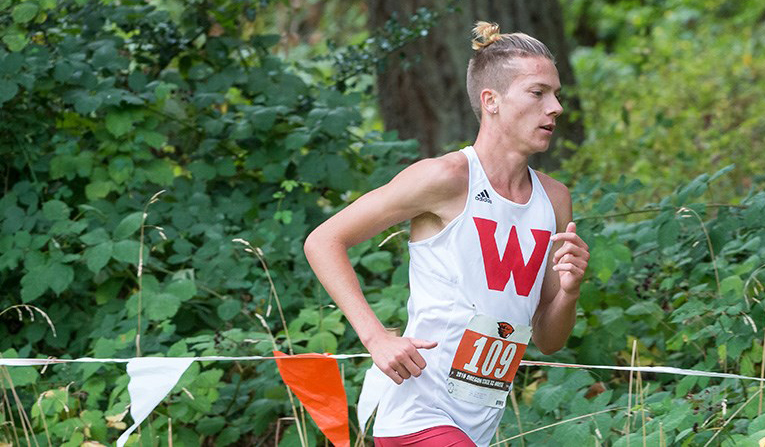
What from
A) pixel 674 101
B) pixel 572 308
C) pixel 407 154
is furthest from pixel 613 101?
pixel 572 308

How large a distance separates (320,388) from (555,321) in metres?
0.79

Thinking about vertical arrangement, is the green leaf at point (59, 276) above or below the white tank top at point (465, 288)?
below

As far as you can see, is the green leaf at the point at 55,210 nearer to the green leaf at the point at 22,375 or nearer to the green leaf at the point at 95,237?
the green leaf at the point at 95,237

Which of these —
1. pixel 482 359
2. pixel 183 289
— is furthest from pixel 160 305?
pixel 482 359

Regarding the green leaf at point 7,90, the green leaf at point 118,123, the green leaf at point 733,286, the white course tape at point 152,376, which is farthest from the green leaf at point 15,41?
the green leaf at point 733,286

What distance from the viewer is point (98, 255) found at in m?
4.25

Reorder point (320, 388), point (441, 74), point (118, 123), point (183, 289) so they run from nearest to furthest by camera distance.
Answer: point (320, 388), point (183, 289), point (118, 123), point (441, 74)

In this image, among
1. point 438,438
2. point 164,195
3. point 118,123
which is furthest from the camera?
point 164,195

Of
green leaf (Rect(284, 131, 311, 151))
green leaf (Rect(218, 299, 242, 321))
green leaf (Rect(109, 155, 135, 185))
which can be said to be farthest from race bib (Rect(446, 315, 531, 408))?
green leaf (Rect(109, 155, 135, 185))

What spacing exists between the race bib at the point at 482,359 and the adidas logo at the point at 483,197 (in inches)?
12.4

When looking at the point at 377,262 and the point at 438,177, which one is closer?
the point at 438,177

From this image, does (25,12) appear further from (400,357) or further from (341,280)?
(400,357)

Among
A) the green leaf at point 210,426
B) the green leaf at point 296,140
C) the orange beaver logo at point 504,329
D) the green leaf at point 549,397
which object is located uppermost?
the orange beaver logo at point 504,329

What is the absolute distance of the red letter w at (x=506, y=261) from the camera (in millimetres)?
2812
